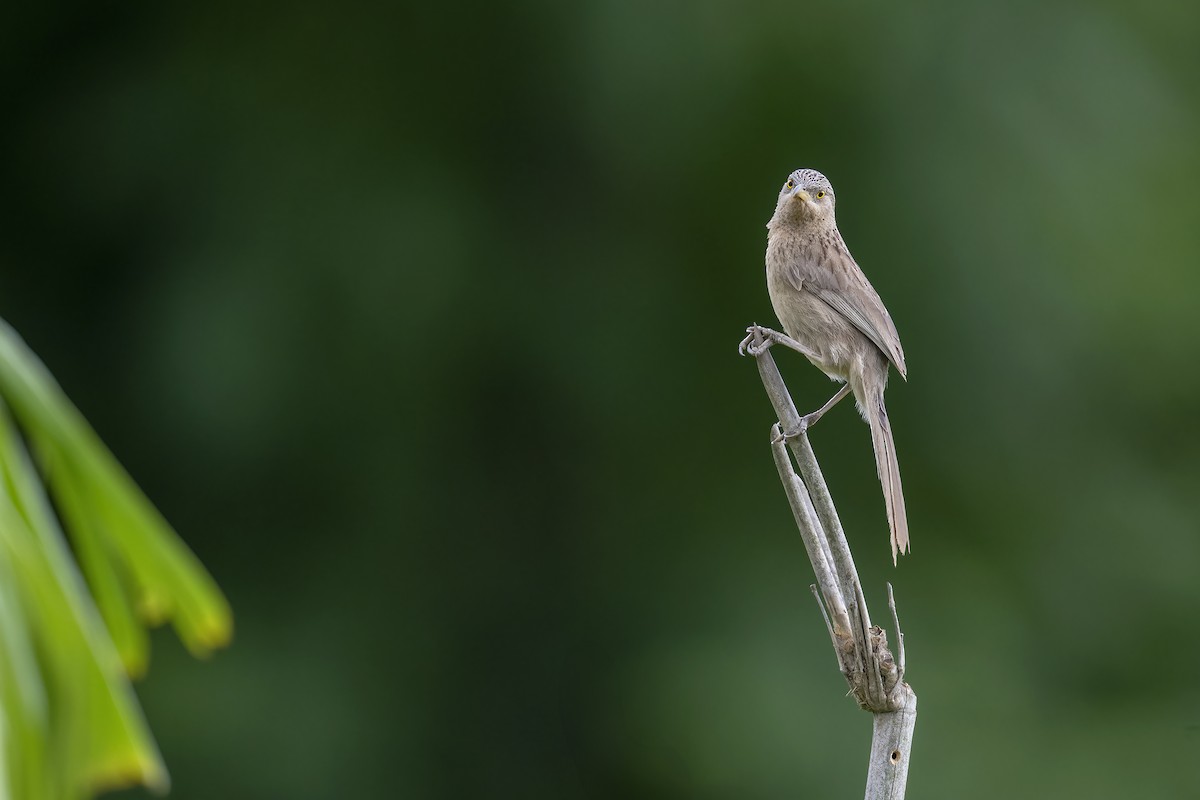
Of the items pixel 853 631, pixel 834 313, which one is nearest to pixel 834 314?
pixel 834 313

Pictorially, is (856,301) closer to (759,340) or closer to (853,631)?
(759,340)

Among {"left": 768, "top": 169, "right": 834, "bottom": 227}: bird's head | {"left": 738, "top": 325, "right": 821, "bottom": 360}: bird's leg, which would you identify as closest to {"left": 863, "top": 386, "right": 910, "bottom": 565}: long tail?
{"left": 738, "top": 325, "right": 821, "bottom": 360}: bird's leg

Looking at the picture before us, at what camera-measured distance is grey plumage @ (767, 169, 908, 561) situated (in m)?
3.15

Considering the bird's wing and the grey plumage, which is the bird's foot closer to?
the grey plumage

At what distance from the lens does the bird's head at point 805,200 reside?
3.45 metres

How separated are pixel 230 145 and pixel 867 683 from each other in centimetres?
632

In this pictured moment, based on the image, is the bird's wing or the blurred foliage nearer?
the blurred foliage

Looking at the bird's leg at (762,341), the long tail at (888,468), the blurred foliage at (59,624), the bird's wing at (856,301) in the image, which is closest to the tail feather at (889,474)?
the long tail at (888,468)

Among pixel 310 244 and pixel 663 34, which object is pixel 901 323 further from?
pixel 310 244

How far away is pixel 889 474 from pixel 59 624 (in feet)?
5.38

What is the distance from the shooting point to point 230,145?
7742mm

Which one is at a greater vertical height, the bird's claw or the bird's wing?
the bird's wing

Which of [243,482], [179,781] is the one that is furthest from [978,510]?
[179,781]

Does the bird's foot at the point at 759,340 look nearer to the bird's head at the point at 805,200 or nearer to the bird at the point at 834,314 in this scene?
the bird at the point at 834,314
